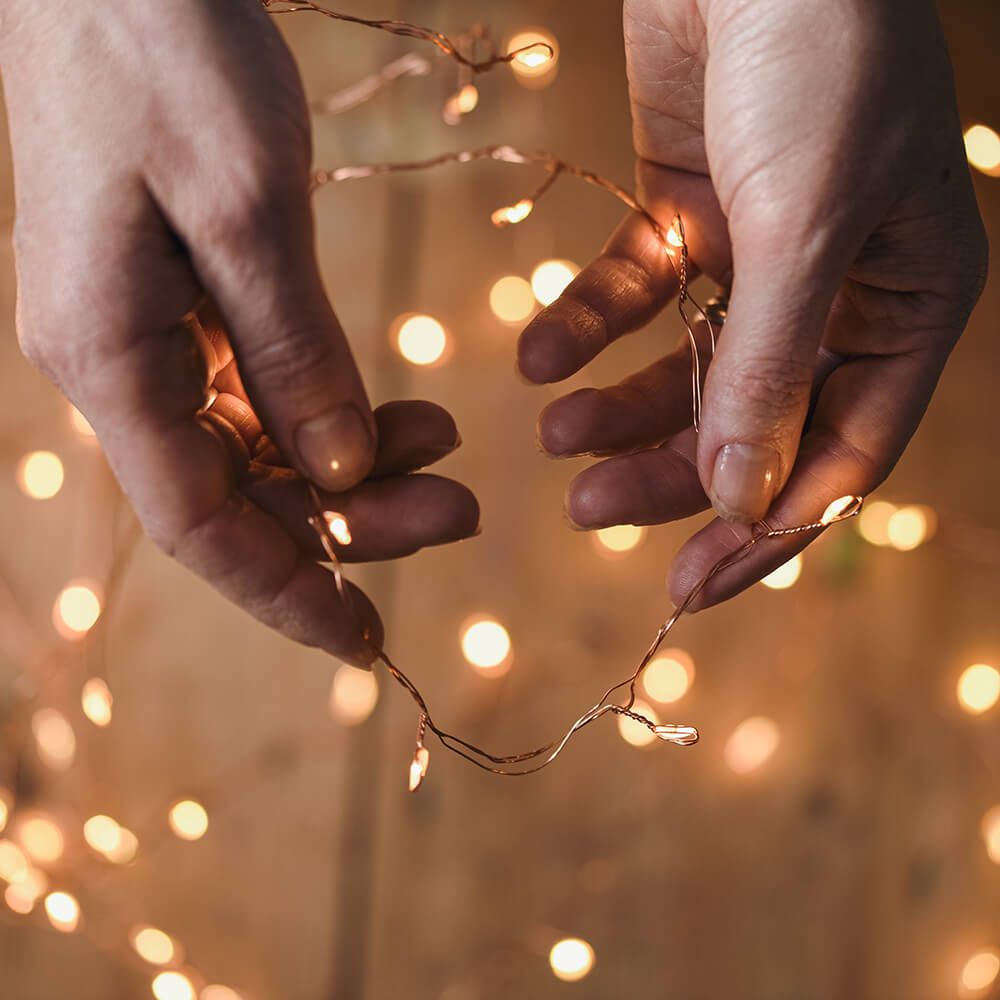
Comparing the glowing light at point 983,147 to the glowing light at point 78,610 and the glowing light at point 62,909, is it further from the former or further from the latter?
the glowing light at point 62,909

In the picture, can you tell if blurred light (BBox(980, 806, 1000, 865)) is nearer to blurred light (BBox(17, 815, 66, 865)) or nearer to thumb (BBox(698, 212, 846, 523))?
thumb (BBox(698, 212, 846, 523))

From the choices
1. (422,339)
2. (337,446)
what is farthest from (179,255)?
(422,339)

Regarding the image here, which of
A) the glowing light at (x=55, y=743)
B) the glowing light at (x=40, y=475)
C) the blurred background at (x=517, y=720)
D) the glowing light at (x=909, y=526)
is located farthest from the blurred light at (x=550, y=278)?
the glowing light at (x=55, y=743)

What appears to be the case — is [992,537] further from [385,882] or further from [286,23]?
[286,23]

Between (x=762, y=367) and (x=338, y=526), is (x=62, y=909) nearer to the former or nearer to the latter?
(x=338, y=526)

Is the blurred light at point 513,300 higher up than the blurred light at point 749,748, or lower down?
higher up

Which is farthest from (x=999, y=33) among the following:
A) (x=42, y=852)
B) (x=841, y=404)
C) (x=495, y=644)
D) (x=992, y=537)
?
(x=42, y=852)
